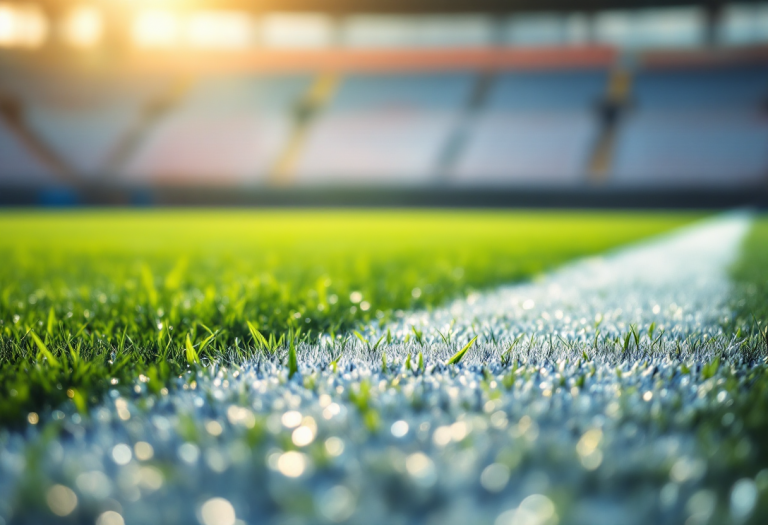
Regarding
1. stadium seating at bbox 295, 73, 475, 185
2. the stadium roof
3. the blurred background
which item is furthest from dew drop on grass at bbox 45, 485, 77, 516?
the stadium roof

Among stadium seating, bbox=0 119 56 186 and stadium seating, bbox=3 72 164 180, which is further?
stadium seating, bbox=3 72 164 180

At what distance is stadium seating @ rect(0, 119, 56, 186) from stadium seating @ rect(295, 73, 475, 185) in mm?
6268

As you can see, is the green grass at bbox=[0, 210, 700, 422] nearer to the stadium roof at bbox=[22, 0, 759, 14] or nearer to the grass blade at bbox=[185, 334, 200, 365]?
the grass blade at bbox=[185, 334, 200, 365]

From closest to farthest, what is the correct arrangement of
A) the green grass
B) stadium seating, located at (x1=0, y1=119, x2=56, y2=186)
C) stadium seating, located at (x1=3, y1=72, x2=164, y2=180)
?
1. the green grass
2. stadium seating, located at (x1=0, y1=119, x2=56, y2=186)
3. stadium seating, located at (x1=3, y1=72, x2=164, y2=180)

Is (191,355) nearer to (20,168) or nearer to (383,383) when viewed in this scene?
(383,383)

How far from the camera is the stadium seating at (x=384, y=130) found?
50.9ft

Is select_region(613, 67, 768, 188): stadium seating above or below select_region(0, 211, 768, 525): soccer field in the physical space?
below

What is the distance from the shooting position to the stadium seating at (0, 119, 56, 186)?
14.9m

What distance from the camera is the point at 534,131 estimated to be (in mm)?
16047

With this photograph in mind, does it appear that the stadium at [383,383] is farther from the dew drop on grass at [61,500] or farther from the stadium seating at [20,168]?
the stadium seating at [20,168]

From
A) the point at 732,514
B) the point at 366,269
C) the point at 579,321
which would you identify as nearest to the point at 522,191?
the point at 366,269

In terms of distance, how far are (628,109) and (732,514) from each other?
677 inches

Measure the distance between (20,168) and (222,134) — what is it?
16.3ft

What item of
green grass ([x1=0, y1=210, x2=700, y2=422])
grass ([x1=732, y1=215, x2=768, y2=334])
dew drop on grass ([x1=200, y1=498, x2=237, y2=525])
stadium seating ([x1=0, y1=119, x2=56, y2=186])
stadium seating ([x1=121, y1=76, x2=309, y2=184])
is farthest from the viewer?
stadium seating ([x1=121, y1=76, x2=309, y2=184])
